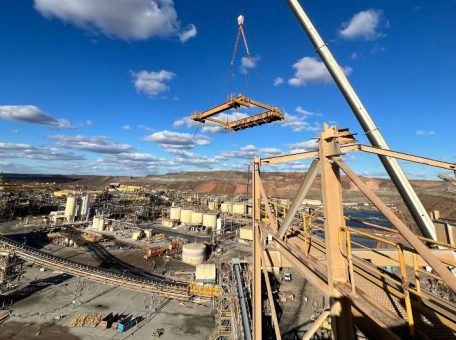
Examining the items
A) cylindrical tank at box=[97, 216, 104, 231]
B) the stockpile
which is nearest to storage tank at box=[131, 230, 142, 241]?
cylindrical tank at box=[97, 216, 104, 231]

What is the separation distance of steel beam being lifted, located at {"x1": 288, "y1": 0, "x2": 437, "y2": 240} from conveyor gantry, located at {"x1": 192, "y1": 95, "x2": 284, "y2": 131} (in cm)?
742

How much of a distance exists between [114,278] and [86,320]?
3.44 meters

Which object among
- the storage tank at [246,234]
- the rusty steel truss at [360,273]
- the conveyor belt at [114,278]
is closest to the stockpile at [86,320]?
the conveyor belt at [114,278]

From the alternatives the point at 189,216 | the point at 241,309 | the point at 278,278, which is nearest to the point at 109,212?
the point at 189,216

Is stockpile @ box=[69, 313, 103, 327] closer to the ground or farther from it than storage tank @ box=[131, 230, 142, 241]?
closer to the ground

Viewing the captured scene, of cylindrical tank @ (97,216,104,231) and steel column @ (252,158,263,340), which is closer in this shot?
steel column @ (252,158,263,340)

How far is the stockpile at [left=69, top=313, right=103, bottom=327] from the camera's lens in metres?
20.2

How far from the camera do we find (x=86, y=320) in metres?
20.6

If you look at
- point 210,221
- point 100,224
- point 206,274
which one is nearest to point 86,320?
point 206,274

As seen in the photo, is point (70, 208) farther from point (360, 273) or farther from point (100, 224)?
point (360, 273)

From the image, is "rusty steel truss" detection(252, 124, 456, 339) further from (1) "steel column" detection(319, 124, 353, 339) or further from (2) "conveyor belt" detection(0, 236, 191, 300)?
(2) "conveyor belt" detection(0, 236, 191, 300)

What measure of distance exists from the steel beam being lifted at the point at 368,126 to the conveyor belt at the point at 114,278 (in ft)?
57.9

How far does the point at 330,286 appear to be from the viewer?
152 inches

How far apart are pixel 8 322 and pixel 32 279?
27.5 ft
